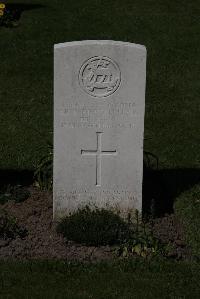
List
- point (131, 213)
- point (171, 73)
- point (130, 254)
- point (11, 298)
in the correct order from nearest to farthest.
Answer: point (11, 298) → point (130, 254) → point (131, 213) → point (171, 73)

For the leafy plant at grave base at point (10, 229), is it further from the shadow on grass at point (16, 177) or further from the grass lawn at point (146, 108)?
the shadow on grass at point (16, 177)

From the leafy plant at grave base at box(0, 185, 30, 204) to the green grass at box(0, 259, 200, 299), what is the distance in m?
1.69

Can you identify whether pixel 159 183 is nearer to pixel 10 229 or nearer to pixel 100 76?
pixel 100 76

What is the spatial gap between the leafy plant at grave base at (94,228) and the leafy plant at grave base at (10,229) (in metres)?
0.42

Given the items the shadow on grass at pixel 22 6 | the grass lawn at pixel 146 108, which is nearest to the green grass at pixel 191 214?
the grass lawn at pixel 146 108

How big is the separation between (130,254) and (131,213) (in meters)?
0.80

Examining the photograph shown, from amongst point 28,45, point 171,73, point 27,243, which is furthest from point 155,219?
point 28,45

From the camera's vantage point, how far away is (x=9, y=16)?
18.0 metres

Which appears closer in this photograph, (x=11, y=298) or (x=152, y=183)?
(x=11, y=298)

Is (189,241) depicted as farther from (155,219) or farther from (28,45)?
(28,45)

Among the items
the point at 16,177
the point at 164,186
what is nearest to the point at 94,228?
the point at 164,186

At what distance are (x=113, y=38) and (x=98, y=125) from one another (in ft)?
29.1

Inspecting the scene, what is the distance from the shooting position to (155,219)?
352 inches

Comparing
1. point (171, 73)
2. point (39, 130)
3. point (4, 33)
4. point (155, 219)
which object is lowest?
point (155, 219)
